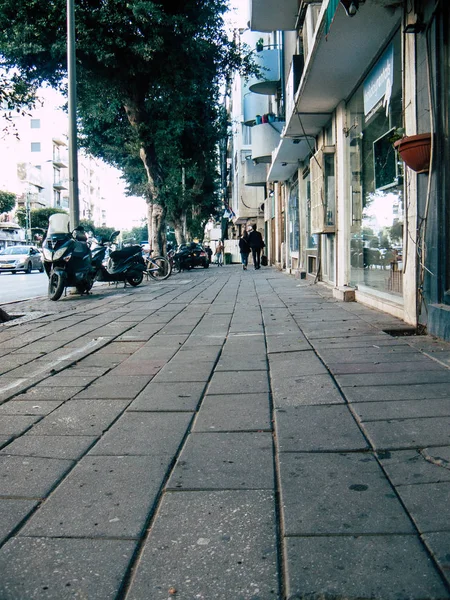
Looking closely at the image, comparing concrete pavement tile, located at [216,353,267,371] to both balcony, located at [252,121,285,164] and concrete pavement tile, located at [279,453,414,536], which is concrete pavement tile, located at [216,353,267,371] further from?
balcony, located at [252,121,285,164]

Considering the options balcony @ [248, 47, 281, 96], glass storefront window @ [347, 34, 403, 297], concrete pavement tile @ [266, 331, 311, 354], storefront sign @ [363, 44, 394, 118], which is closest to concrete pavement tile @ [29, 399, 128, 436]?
concrete pavement tile @ [266, 331, 311, 354]

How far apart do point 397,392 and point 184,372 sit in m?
1.68

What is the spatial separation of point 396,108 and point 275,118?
15.8 metres

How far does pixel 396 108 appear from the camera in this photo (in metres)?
7.77

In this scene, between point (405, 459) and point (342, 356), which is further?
point (342, 356)

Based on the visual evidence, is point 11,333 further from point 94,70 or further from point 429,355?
point 94,70

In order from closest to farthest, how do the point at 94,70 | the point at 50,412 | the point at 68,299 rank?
the point at 50,412 < the point at 68,299 < the point at 94,70

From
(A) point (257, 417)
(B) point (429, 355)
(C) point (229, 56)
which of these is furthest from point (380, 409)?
(C) point (229, 56)

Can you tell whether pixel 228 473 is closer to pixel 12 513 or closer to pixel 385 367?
pixel 12 513

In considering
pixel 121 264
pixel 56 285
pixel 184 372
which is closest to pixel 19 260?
pixel 121 264

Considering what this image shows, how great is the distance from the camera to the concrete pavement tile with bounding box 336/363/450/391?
13.8ft

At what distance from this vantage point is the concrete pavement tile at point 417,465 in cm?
258

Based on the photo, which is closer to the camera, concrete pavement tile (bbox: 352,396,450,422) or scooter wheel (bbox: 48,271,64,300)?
concrete pavement tile (bbox: 352,396,450,422)

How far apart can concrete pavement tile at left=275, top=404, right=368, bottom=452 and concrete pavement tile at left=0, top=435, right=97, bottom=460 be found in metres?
0.97
